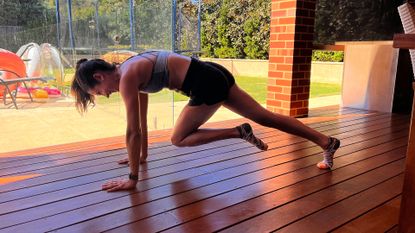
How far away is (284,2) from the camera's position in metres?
4.16

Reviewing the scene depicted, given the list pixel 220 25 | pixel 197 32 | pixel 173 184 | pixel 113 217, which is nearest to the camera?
pixel 113 217

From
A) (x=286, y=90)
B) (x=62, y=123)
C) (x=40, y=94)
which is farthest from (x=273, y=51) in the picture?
(x=40, y=94)

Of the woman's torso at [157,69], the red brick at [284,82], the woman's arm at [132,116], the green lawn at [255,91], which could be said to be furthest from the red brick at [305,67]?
the woman's arm at [132,116]

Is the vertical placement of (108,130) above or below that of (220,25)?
below

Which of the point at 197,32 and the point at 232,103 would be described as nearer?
the point at 232,103

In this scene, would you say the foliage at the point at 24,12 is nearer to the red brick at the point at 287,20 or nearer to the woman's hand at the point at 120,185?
the red brick at the point at 287,20

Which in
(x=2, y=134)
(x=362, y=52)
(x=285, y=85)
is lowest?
(x=2, y=134)

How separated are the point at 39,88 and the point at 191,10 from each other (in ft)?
15.2

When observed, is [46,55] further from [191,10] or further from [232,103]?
[232,103]

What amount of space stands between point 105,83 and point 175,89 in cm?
39

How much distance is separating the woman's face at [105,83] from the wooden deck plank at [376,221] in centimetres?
126

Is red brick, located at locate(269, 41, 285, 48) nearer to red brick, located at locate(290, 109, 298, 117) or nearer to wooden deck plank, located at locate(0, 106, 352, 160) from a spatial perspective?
red brick, located at locate(290, 109, 298, 117)


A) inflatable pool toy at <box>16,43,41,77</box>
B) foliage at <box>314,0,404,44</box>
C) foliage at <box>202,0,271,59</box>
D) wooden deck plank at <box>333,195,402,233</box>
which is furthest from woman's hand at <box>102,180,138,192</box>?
foliage at <box>202,0,271,59</box>

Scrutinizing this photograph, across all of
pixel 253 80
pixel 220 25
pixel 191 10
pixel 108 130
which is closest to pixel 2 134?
pixel 108 130
